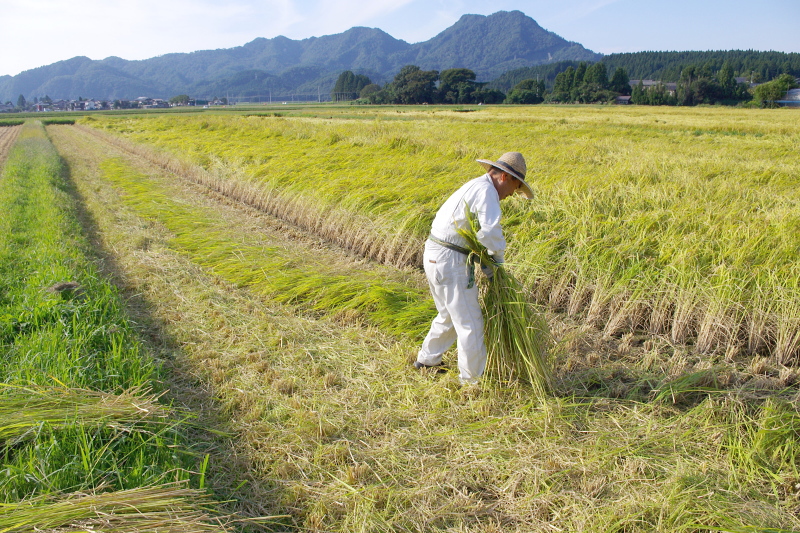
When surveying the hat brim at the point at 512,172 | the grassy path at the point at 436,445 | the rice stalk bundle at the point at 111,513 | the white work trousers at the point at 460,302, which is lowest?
the grassy path at the point at 436,445

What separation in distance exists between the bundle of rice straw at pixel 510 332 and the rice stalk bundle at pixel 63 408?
197cm

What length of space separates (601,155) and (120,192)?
10295 millimetres

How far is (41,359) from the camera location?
9.11ft

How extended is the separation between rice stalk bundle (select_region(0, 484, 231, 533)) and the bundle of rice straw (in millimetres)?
1808

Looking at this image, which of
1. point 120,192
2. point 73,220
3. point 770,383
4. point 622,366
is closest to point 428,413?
point 622,366

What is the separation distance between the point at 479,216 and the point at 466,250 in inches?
10.9

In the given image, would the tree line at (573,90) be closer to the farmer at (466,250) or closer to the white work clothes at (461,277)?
the farmer at (466,250)

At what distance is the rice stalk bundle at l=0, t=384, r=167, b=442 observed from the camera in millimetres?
2186

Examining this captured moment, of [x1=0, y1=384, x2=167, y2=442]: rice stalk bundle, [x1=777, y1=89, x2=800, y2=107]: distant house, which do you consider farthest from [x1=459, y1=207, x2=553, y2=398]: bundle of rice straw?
[x1=777, y1=89, x2=800, y2=107]: distant house

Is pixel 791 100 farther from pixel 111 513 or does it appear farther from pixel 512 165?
pixel 111 513

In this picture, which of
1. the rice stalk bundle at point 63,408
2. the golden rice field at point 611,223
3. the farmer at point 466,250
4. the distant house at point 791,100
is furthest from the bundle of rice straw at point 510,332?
the distant house at point 791,100

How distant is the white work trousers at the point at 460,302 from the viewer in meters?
2.86

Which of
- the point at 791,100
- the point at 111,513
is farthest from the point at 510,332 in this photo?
the point at 791,100

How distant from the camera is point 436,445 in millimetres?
2605
